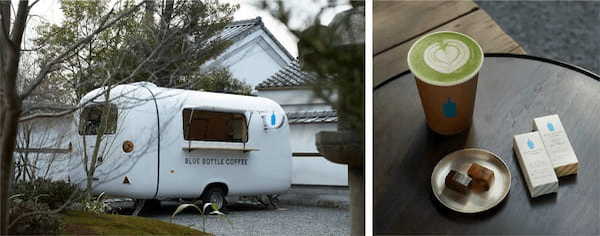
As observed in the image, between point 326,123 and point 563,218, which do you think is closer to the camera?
point 563,218

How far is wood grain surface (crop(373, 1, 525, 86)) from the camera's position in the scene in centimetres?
250

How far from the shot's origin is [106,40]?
8.52 ft

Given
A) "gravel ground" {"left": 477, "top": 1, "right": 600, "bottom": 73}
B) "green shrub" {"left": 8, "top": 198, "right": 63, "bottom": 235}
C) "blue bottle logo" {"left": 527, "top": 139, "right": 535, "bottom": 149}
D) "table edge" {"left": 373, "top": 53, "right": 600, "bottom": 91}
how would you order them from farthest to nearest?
1. "gravel ground" {"left": 477, "top": 1, "right": 600, "bottom": 73}
2. "green shrub" {"left": 8, "top": 198, "right": 63, "bottom": 235}
3. "table edge" {"left": 373, "top": 53, "right": 600, "bottom": 91}
4. "blue bottle logo" {"left": 527, "top": 139, "right": 535, "bottom": 149}

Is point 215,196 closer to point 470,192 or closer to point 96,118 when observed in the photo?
point 96,118

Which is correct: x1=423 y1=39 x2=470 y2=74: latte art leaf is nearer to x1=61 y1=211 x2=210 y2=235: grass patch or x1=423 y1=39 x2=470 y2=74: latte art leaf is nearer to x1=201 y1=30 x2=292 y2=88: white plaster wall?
x1=201 y1=30 x2=292 y2=88: white plaster wall

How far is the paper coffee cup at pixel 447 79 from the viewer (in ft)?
6.41

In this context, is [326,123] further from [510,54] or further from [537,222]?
[537,222]

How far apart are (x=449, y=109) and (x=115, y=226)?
1441 millimetres

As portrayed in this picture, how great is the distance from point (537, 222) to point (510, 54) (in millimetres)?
683

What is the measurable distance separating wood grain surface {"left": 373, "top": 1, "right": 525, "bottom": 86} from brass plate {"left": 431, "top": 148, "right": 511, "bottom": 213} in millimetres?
518

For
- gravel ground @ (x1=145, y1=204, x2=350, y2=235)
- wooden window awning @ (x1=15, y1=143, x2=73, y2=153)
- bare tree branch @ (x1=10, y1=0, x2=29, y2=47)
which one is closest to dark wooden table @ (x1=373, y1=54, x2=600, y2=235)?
gravel ground @ (x1=145, y1=204, x2=350, y2=235)

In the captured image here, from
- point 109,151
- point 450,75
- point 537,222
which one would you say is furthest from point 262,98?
point 537,222

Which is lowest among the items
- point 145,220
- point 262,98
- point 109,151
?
point 145,220

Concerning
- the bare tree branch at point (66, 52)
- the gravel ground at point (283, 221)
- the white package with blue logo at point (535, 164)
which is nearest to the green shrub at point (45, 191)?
the bare tree branch at point (66, 52)
